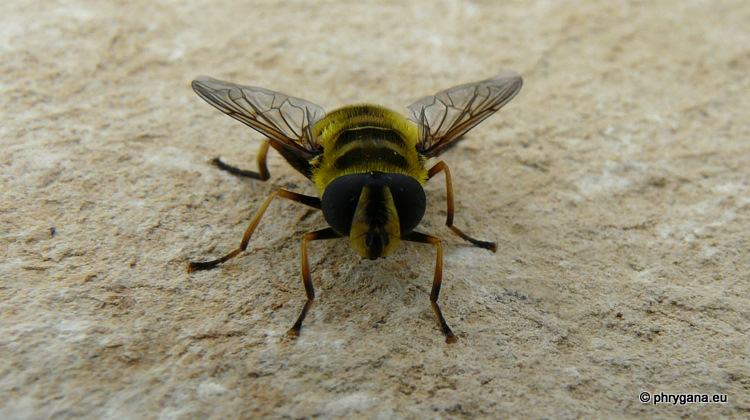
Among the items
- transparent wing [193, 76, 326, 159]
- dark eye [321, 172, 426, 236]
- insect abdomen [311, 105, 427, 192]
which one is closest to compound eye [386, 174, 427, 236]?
dark eye [321, 172, 426, 236]

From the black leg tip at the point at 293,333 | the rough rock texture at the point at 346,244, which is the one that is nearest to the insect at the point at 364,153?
the black leg tip at the point at 293,333

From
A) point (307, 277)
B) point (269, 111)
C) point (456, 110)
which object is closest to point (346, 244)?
point (307, 277)

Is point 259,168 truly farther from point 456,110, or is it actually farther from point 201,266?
point 456,110

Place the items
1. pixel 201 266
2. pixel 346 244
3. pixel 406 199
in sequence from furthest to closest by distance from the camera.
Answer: pixel 346 244, pixel 201 266, pixel 406 199

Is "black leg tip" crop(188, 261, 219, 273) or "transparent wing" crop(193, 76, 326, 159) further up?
"transparent wing" crop(193, 76, 326, 159)

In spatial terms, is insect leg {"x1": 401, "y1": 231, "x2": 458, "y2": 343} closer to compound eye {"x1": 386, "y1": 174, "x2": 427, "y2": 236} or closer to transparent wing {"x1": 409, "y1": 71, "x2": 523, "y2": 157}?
compound eye {"x1": 386, "y1": 174, "x2": 427, "y2": 236}

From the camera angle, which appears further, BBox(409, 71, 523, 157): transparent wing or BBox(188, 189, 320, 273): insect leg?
BBox(409, 71, 523, 157): transparent wing
